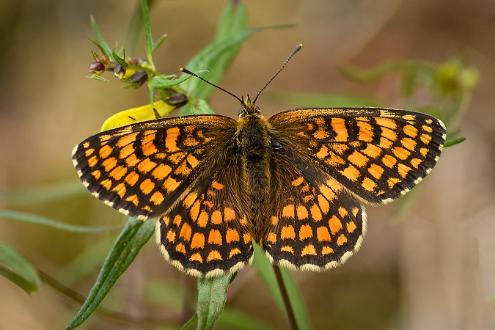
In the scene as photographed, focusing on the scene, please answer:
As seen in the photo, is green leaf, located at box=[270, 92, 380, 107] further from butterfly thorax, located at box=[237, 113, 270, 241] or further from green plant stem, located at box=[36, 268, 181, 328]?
green plant stem, located at box=[36, 268, 181, 328]

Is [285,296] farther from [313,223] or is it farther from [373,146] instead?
[373,146]

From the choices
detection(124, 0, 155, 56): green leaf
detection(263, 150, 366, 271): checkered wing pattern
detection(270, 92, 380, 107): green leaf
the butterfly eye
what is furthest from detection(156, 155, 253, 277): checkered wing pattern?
detection(124, 0, 155, 56): green leaf

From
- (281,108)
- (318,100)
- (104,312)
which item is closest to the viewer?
(104,312)

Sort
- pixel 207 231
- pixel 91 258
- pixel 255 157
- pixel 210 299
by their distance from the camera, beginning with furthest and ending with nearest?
1. pixel 91 258
2. pixel 255 157
3. pixel 207 231
4. pixel 210 299

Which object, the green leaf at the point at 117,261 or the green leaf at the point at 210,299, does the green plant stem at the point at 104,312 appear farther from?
the green leaf at the point at 210,299

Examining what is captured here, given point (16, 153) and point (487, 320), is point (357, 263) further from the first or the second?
point (16, 153)

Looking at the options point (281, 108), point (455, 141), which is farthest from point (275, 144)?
point (281, 108)
